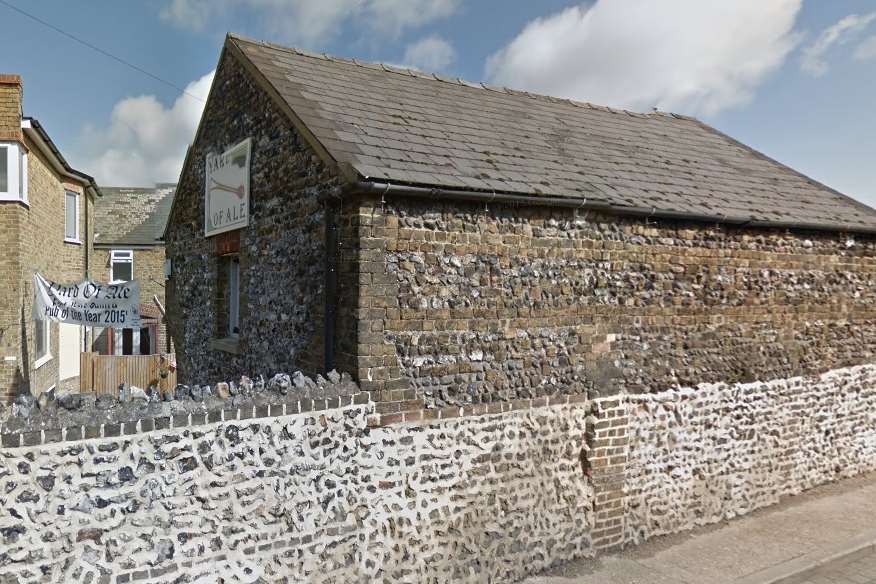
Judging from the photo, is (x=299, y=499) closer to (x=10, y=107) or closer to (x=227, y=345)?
(x=227, y=345)

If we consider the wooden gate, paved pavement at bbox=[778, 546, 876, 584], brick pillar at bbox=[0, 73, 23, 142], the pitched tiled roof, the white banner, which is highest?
brick pillar at bbox=[0, 73, 23, 142]

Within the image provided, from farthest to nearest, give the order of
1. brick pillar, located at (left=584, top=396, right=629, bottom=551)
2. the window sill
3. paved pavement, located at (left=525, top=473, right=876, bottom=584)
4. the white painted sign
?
the window sill < the white painted sign < brick pillar, located at (left=584, top=396, right=629, bottom=551) < paved pavement, located at (left=525, top=473, right=876, bottom=584)

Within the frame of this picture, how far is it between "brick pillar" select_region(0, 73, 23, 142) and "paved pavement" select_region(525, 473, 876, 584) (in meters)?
13.0

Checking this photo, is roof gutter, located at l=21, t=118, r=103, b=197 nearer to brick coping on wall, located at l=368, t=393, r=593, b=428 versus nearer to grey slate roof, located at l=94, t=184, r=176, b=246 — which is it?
grey slate roof, located at l=94, t=184, r=176, b=246

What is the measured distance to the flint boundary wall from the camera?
421 cm

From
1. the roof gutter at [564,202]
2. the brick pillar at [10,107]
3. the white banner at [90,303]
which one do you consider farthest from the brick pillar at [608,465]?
the brick pillar at [10,107]

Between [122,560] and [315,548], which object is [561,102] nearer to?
[315,548]

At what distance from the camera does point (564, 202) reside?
6.79 metres

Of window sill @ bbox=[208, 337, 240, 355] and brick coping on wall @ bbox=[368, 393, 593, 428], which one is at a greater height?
window sill @ bbox=[208, 337, 240, 355]

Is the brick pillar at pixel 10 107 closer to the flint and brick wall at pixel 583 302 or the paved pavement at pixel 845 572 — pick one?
the flint and brick wall at pixel 583 302

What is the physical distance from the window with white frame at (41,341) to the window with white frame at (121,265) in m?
7.66

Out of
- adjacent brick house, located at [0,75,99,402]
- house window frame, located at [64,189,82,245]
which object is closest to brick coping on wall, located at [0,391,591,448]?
adjacent brick house, located at [0,75,99,402]

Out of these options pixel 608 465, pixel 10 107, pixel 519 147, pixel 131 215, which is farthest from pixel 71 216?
pixel 608 465

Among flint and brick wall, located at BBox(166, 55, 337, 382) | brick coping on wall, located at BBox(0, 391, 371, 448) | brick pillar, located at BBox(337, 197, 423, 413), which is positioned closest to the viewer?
brick coping on wall, located at BBox(0, 391, 371, 448)
